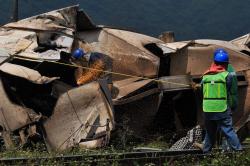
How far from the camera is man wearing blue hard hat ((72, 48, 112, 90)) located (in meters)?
11.1

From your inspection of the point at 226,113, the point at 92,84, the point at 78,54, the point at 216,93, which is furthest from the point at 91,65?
the point at 226,113

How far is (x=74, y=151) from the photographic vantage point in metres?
9.70

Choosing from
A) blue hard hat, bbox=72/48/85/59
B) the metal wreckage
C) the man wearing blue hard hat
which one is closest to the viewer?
the metal wreckage

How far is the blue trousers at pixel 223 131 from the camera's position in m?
8.48

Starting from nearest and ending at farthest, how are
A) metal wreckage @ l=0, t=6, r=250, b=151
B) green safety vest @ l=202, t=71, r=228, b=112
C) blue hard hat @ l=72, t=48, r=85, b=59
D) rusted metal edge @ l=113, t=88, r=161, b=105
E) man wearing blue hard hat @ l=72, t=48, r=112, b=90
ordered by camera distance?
1. green safety vest @ l=202, t=71, r=228, b=112
2. metal wreckage @ l=0, t=6, r=250, b=151
3. rusted metal edge @ l=113, t=88, r=161, b=105
4. man wearing blue hard hat @ l=72, t=48, r=112, b=90
5. blue hard hat @ l=72, t=48, r=85, b=59

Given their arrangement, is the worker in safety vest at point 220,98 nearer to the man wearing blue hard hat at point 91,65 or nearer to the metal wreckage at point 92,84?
the metal wreckage at point 92,84

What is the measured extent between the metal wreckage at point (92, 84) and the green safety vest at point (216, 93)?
2030 millimetres

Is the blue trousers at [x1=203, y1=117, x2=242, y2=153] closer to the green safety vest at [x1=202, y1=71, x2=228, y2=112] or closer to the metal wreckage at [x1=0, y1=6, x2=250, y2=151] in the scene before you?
the green safety vest at [x1=202, y1=71, x2=228, y2=112]

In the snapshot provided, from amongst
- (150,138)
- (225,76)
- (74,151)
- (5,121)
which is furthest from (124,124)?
(225,76)

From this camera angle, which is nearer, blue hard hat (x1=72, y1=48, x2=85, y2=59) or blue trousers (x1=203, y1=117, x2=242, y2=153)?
blue trousers (x1=203, y1=117, x2=242, y2=153)

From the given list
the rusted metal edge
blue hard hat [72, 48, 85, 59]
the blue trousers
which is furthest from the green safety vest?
blue hard hat [72, 48, 85, 59]

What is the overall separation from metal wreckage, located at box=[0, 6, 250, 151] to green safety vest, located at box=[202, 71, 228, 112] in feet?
6.66

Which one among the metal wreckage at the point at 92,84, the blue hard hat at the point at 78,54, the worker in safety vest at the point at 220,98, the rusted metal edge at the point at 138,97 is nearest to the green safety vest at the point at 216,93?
the worker in safety vest at the point at 220,98

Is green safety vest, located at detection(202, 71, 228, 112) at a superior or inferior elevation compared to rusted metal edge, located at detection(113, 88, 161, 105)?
superior
